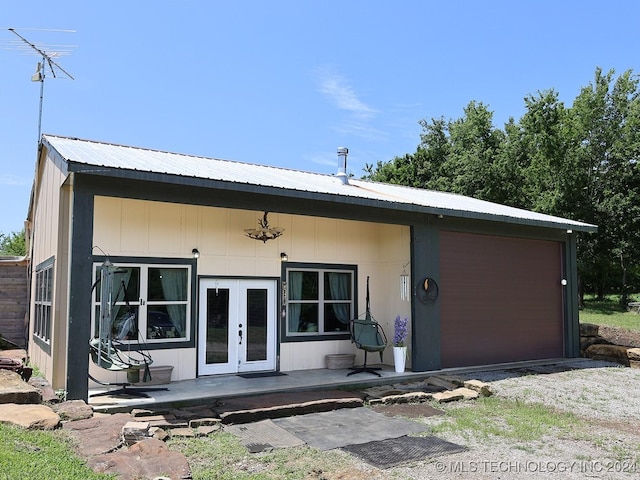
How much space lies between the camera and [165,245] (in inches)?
309

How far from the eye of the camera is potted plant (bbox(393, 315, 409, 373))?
866cm

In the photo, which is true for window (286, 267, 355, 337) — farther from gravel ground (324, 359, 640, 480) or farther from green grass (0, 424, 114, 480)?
green grass (0, 424, 114, 480)

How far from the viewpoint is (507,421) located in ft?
19.4

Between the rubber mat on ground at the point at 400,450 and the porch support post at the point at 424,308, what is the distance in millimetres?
3633

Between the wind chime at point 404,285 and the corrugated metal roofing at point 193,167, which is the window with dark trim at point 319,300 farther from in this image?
the corrugated metal roofing at point 193,167

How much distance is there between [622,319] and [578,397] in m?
13.0

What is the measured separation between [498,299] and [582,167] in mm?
16833

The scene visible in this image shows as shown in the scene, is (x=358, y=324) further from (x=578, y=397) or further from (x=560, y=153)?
(x=560, y=153)

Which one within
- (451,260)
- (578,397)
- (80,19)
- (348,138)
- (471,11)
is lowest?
(578,397)

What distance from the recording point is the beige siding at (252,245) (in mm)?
7586

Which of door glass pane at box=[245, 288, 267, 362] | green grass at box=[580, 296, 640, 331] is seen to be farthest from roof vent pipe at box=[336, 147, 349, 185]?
Answer: green grass at box=[580, 296, 640, 331]

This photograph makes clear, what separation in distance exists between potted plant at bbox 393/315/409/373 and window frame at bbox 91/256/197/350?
10.8ft

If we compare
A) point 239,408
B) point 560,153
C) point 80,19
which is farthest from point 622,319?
point 80,19

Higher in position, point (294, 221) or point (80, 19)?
point (80, 19)
